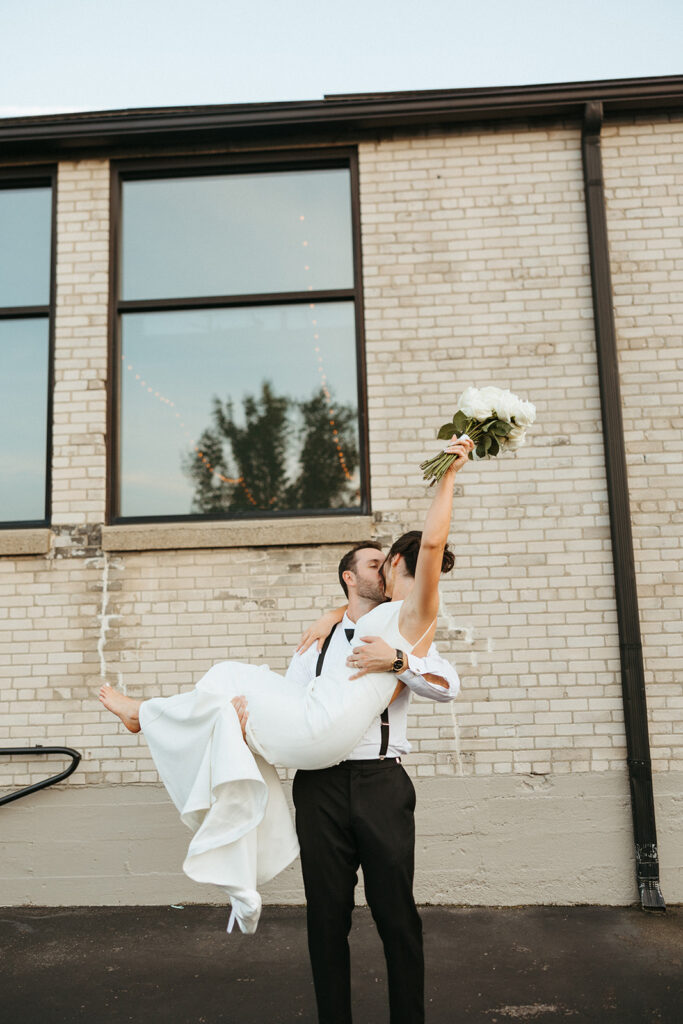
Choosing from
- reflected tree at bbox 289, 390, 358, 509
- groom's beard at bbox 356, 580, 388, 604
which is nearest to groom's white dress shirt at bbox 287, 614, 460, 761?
groom's beard at bbox 356, 580, 388, 604

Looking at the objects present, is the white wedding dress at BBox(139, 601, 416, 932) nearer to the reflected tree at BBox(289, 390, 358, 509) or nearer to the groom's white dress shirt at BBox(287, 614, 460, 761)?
the groom's white dress shirt at BBox(287, 614, 460, 761)

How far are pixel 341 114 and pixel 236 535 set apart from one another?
304 cm

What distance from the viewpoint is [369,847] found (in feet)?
9.78

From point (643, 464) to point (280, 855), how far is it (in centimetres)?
367

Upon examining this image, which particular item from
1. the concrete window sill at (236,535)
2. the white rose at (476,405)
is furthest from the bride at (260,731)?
the concrete window sill at (236,535)

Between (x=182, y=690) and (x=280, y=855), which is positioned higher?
(x=182, y=690)

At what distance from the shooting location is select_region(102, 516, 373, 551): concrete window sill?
5551mm

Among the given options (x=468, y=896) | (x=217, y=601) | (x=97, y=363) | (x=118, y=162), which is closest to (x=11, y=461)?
(x=97, y=363)

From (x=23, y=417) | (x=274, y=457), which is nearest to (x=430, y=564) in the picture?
(x=274, y=457)

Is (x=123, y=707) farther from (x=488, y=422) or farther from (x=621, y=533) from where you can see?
(x=621, y=533)

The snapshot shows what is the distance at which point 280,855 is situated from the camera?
3.30 m

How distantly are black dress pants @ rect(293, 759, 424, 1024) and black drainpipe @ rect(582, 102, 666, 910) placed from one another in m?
2.71

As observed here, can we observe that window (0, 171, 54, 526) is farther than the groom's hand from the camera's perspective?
Yes

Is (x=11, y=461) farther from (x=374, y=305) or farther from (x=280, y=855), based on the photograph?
(x=280, y=855)
